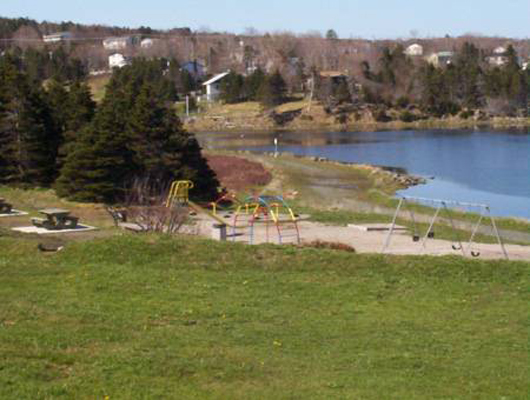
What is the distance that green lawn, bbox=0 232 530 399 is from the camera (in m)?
7.80

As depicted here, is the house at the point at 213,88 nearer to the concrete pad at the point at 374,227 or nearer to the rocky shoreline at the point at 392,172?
the rocky shoreline at the point at 392,172

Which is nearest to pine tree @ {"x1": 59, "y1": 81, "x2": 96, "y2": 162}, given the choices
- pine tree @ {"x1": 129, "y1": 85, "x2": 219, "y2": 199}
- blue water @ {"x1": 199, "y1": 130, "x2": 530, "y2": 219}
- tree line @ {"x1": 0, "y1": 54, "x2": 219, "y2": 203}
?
tree line @ {"x1": 0, "y1": 54, "x2": 219, "y2": 203}

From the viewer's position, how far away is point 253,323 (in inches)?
414

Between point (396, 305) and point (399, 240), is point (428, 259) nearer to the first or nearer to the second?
point (396, 305)

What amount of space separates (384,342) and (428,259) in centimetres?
571

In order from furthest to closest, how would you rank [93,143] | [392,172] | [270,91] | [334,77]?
[334,77]
[270,91]
[392,172]
[93,143]

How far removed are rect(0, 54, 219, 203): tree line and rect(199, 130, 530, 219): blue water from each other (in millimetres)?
13090

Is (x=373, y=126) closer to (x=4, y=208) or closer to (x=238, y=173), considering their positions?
(x=238, y=173)

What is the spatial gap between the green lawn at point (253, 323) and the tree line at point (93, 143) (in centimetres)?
1509

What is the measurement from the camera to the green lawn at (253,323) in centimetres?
780

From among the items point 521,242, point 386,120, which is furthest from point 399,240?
point 386,120

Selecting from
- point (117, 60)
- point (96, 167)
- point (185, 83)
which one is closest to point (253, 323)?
point (96, 167)

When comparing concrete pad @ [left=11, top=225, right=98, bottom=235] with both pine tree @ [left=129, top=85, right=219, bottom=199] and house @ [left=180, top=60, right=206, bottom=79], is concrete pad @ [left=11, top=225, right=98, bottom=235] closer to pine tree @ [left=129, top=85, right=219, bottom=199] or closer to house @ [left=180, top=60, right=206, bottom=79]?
pine tree @ [left=129, top=85, right=219, bottom=199]

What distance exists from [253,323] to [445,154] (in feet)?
195
